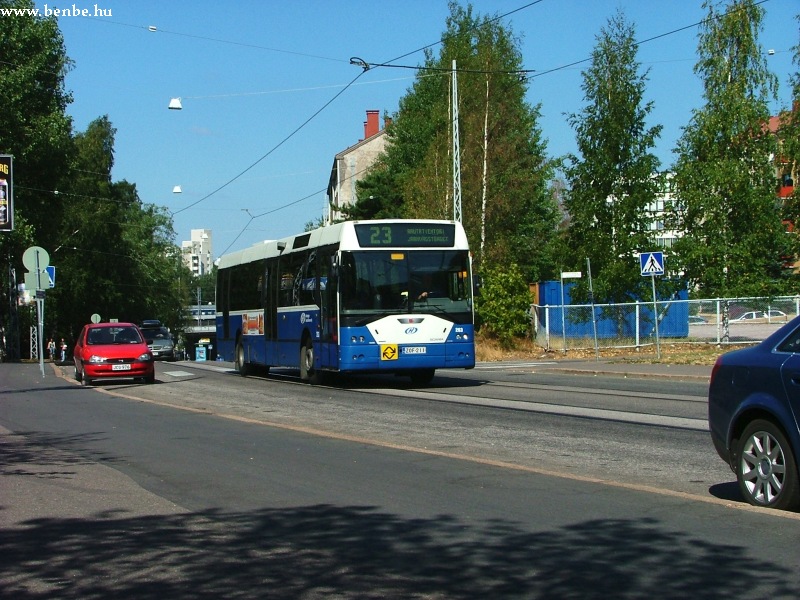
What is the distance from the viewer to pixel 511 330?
37.0 m

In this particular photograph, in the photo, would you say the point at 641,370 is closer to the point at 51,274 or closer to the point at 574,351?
the point at 574,351

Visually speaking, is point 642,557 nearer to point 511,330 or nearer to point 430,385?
point 430,385

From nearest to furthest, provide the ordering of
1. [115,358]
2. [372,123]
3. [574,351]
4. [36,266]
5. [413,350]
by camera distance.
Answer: [413,350], [115,358], [36,266], [574,351], [372,123]

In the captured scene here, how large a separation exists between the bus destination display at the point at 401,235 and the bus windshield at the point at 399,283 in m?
0.16

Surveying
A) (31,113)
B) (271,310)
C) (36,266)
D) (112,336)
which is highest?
(31,113)

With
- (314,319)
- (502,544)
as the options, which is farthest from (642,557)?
A: (314,319)

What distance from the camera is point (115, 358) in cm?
2567

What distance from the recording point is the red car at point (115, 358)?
84.1ft

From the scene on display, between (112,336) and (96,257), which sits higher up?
(96,257)

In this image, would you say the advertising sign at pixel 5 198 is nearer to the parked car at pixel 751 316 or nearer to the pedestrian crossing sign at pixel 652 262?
the pedestrian crossing sign at pixel 652 262

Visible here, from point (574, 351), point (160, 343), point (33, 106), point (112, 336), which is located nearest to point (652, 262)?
point (574, 351)

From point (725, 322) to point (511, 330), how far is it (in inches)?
270

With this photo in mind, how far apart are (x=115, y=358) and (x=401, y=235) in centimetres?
838

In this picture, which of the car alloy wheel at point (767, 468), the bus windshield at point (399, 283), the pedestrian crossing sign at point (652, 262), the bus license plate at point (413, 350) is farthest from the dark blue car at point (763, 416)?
the pedestrian crossing sign at point (652, 262)
